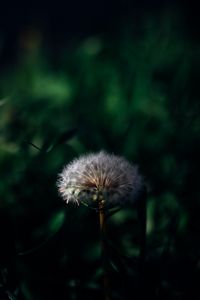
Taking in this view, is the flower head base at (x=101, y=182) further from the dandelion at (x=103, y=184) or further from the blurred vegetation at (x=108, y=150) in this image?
the blurred vegetation at (x=108, y=150)

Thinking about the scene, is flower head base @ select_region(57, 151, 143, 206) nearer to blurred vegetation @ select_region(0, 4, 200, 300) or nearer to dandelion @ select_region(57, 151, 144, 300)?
dandelion @ select_region(57, 151, 144, 300)

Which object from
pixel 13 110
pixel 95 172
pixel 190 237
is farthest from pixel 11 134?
pixel 95 172

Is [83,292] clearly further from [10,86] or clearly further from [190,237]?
[10,86]

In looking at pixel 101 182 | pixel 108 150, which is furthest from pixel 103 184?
pixel 108 150

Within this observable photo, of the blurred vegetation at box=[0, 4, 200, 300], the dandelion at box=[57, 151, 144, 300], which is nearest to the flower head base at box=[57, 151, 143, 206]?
the dandelion at box=[57, 151, 144, 300]

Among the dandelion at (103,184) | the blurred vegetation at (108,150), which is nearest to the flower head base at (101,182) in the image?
the dandelion at (103,184)
